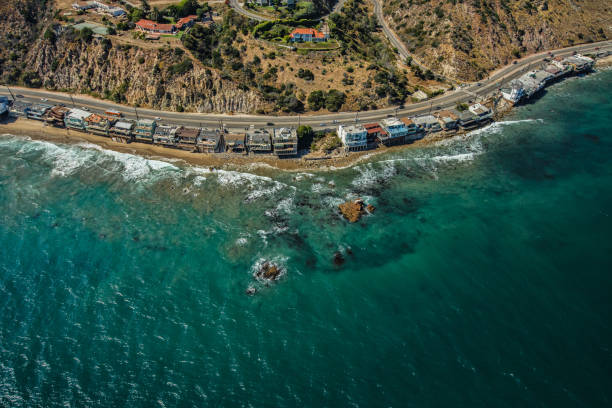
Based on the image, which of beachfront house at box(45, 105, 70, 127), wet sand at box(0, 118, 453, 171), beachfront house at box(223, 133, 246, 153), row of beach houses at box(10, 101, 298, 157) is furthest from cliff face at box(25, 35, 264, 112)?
wet sand at box(0, 118, 453, 171)

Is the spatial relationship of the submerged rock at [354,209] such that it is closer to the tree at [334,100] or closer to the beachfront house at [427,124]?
the beachfront house at [427,124]

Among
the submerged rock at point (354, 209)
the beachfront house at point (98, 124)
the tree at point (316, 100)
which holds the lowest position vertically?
the beachfront house at point (98, 124)

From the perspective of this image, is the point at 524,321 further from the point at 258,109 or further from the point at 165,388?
the point at 258,109

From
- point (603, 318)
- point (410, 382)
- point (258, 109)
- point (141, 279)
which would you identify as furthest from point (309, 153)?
point (603, 318)

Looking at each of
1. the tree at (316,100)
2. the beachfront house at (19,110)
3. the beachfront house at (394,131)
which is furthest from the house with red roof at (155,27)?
the beachfront house at (394,131)

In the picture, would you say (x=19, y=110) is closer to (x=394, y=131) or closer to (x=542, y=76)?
(x=394, y=131)
